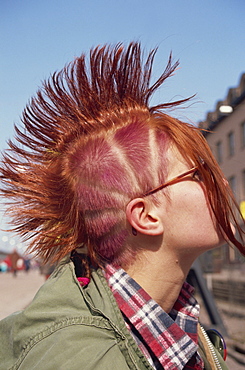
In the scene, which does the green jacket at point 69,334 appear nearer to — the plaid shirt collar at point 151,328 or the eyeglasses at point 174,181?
the plaid shirt collar at point 151,328

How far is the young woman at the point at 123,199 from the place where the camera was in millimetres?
1475

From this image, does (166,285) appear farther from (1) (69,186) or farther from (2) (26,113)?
(2) (26,113)

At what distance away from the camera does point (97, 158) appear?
5.48 feet

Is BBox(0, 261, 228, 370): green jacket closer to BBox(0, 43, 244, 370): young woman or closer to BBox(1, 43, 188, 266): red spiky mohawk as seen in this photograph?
BBox(0, 43, 244, 370): young woman

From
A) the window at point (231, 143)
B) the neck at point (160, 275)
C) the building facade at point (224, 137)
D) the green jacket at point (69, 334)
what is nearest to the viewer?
the green jacket at point (69, 334)

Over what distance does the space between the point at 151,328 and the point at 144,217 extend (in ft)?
1.21

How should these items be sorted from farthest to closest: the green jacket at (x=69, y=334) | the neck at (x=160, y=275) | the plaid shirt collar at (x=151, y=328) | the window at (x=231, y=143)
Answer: the window at (x=231, y=143) < the neck at (x=160, y=275) < the plaid shirt collar at (x=151, y=328) < the green jacket at (x=69, y=334)

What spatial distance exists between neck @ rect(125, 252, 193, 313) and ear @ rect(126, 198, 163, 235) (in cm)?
9

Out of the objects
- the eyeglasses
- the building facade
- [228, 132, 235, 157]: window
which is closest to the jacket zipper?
the building facade

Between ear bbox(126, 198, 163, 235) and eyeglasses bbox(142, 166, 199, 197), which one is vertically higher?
eyeglasses bbox(142, 166, 199, 197)

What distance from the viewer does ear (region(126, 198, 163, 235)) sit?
5.27 ft

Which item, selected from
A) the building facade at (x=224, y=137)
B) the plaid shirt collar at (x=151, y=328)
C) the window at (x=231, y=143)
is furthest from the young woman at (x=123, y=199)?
the window at (x=231, y=143)

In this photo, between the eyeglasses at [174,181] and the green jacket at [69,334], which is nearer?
the green jacket at [69,334]

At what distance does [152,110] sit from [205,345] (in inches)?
34.6
